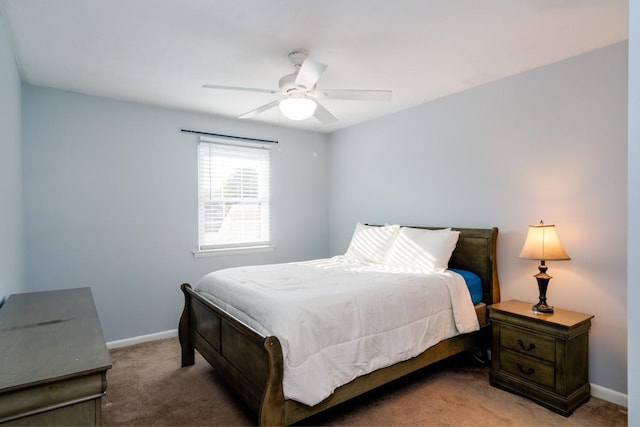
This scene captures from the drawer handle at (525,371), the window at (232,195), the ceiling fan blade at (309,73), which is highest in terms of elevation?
the ceiling fan blade at (309,73)

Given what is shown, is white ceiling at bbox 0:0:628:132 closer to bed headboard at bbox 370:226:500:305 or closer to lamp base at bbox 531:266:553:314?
bed headboard at bbox 370:226:500:305

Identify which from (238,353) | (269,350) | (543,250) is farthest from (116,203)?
(543,250)

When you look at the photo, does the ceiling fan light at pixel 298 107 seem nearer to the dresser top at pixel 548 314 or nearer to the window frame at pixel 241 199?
the window frame at pixel 241 199

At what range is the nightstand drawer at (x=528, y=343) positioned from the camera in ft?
7.89

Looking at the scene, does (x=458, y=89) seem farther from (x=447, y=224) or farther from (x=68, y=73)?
(x=68, y=73)

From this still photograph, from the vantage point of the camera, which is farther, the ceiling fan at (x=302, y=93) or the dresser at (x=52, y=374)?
the ceiling fan at (x=302, y=93)

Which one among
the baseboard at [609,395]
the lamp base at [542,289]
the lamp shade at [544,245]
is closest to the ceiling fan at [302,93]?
the lamp shade at [544,245]

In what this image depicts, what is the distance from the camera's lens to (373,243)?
3.71m

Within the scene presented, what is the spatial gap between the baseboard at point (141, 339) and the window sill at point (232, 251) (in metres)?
0.87

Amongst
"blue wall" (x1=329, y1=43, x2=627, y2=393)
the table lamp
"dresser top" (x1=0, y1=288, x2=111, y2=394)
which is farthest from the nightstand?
"dresser top" (x1=0, y1=288, x2=111, y2=394)

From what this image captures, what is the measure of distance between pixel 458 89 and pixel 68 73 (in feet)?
11.2

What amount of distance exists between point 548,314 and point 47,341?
117 inches

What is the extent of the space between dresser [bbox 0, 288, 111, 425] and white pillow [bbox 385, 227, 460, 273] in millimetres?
2482

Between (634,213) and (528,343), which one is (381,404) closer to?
(528,343)
